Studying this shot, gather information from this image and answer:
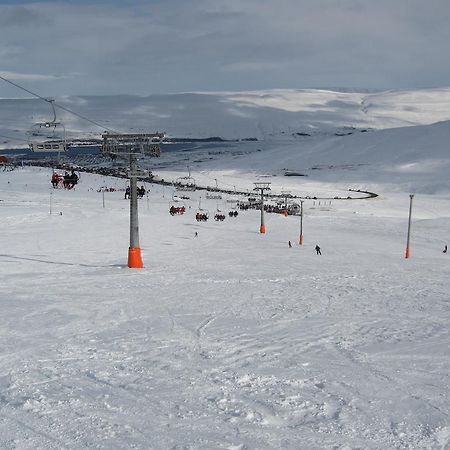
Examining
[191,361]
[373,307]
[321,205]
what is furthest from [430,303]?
[321,205]

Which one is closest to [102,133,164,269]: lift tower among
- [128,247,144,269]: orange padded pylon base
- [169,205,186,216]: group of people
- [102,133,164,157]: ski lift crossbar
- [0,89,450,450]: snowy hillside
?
[102,133,164,157]: ski lift crossbar

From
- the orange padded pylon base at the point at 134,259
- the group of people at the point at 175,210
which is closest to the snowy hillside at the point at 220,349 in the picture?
the orange padded pylon base at the point at 134,259

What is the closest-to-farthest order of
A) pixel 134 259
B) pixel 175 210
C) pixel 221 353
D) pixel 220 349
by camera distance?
pixel 221 353 < pixel 220 349 < pixel 134 259 < pixel 175 210

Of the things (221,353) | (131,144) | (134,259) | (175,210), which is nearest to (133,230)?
(134,259)

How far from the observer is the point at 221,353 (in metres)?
9.14

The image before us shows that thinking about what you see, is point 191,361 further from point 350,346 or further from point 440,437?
point 440,437

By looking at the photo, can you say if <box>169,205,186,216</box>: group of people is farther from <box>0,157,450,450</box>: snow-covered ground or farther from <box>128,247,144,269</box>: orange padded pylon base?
<box>128,247,144,269</box>: orange padded pylon base

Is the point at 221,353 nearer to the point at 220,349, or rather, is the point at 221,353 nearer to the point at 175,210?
the point at 220,349

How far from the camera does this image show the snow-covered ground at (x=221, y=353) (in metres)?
6.22

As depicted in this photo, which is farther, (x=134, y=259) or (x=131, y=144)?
(x=131, y=144)

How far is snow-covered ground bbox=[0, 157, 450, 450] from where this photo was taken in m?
6.22

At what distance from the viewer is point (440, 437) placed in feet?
19.8

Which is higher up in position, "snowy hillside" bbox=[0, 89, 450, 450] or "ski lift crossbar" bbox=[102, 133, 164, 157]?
"ski lift crossbar" bbox=[102, 133, 164, 157]

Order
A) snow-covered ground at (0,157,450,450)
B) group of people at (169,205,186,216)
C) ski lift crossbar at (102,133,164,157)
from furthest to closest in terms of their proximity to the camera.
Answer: group of people at (169,205,186,216), ski lift crossbar at (102,133,164,157), snow-covered ground at (0,157,450,450)
